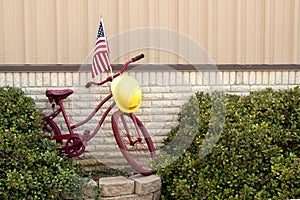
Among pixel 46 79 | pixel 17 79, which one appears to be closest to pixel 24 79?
pixel 17 79

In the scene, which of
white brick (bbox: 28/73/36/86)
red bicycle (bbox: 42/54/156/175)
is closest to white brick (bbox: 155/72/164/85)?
red bicycle (bbox: 42/54/156/175)

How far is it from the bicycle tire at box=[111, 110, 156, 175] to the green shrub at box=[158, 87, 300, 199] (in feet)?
0.93

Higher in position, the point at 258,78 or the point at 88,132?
the point at 258,78

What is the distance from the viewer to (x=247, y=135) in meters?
5.66

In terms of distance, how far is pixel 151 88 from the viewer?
663 cm

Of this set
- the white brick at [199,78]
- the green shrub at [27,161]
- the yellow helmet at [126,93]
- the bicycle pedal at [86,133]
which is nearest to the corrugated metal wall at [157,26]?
the white brick at [199,78]

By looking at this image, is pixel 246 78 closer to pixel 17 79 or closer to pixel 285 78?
pixel 285 78

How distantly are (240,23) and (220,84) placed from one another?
0.81 metres

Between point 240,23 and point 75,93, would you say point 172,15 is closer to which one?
point 240,23

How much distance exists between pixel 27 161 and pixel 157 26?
2.44 metres

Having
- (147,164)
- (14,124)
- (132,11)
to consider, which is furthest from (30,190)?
(132,11)

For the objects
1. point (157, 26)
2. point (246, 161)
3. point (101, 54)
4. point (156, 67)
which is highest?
point (157, 26)

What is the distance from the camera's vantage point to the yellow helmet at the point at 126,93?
5359 millimetres

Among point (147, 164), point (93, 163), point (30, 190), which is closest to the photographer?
point (30, 190)
